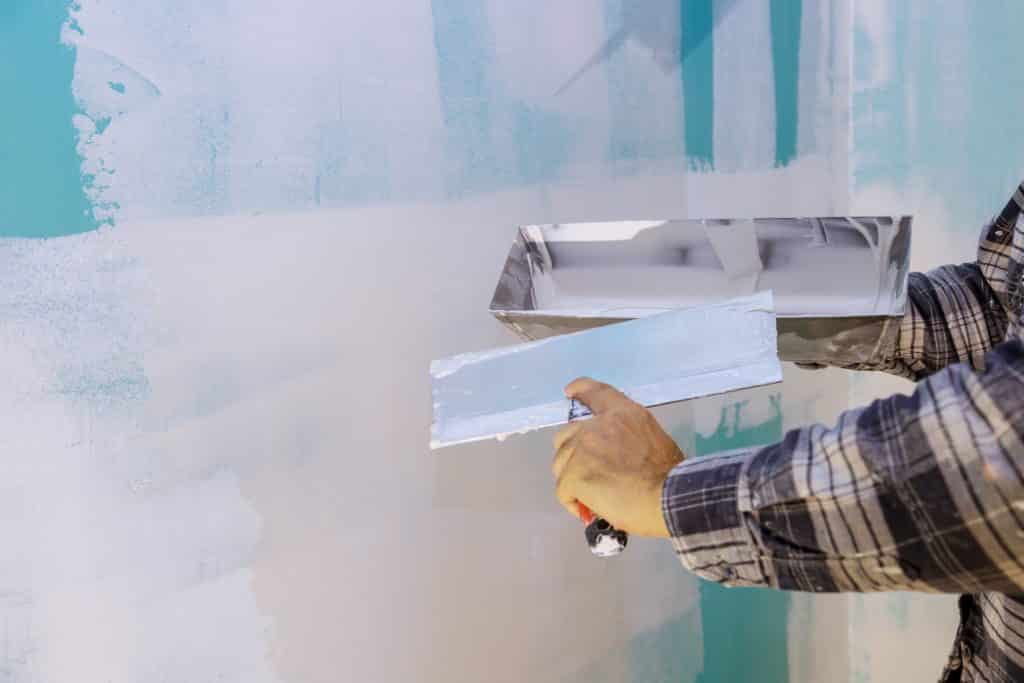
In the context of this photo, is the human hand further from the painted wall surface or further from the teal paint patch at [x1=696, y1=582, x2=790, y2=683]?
the teal paint patch at [x1=696, y1=582, x2=790, y2=683]

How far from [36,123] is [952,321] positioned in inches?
41.5

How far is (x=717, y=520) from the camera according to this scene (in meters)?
0.67

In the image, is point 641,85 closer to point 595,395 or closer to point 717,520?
point 595,395

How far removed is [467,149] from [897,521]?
2.34 ft

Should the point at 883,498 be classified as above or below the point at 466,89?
below

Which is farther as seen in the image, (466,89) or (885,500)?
(466,89)

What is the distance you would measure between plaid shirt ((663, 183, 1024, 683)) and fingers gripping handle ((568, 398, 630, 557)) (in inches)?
2.9

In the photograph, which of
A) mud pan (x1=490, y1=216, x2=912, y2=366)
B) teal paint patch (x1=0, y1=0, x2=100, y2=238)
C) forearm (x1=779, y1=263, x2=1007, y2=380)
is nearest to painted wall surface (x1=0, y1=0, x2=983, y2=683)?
teal paint patch (x1=0, y1=0, x2=100, y2=238)

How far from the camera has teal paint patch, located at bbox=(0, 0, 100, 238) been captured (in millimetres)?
709

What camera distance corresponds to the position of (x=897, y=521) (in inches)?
23.5

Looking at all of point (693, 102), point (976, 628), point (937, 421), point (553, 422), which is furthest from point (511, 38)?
point (976, 628)

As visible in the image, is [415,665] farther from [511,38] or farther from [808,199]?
[808,199]

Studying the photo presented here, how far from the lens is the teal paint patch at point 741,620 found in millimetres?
1672

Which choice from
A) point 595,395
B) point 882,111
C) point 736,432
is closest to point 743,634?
point 736,432
